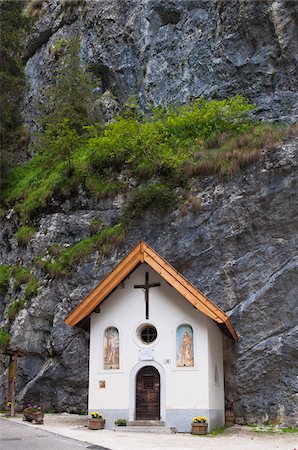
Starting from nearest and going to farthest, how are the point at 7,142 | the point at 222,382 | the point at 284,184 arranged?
the point at 222,382 < the point at 284,184 < the point at 7,142

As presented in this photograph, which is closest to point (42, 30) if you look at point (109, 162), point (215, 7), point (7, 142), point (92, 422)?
point (7, 142)

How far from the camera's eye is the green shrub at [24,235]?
23908 mm

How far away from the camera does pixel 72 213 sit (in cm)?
2356

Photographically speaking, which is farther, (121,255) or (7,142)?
(7,142)

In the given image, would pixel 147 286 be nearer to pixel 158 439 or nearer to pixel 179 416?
pixel 179 416

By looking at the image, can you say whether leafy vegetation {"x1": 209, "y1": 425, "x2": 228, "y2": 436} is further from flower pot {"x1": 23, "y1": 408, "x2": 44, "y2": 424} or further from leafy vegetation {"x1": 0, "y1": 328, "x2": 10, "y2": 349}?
leafy vegetation {"x1": 0, "y1": 328, "x2": 10, "y2": 349}

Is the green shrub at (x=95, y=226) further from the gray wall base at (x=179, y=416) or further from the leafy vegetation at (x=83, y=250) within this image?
the gray wall base at (x=179, y=416)

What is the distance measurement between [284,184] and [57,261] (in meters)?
10.1

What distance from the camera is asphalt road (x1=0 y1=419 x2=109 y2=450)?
1068 centimetres

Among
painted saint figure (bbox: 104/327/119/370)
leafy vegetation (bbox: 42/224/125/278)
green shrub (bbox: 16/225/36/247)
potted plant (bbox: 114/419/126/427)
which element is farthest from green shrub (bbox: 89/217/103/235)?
potted plant (bbox: 114/419/126/427)

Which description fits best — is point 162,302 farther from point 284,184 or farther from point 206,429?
point 284,184

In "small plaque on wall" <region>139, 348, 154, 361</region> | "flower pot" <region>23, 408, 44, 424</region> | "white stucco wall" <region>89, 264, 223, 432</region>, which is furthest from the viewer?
"small plaque on wall" <region>139, 348, 154, 361</region>

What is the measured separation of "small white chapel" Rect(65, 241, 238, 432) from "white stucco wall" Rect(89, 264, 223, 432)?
29 millimetres

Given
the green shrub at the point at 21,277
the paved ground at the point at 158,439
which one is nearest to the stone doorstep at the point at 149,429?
the paved ground at the point at 158,439
